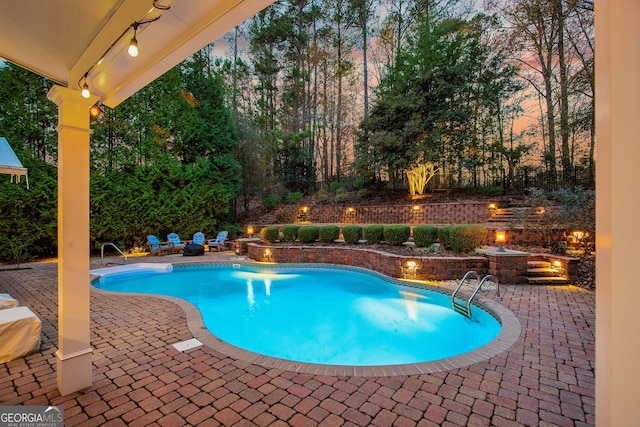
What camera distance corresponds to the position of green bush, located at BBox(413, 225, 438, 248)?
27.6ft

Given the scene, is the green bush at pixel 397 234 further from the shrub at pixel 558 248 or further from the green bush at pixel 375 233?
the shrub at pixel 558 248

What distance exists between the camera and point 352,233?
10.0 metres

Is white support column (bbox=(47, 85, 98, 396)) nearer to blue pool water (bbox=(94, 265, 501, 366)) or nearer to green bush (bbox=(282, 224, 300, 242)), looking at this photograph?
blue pool water (bbox=(94, 265, 501, 366))

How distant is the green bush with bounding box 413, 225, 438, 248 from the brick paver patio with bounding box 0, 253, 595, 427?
466 cm

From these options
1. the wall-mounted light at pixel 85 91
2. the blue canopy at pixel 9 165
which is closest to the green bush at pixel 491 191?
the wall-mounted light at pixel 85 91

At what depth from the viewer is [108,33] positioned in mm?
2111

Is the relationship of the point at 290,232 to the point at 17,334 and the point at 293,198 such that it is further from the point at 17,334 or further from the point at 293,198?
the point at 17,334

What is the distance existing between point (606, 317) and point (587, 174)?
15.5 m

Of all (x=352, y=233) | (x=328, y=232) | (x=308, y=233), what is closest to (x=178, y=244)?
(x=308, y=233)

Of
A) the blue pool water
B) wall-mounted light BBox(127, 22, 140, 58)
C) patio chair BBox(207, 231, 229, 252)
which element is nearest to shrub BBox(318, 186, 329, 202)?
patio chair BBox(207, 231, 229, 252)

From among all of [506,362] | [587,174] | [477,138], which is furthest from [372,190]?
[506,362]

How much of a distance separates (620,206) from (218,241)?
13.5 metres

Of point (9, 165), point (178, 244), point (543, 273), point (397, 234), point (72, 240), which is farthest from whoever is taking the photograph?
point (178, 244)

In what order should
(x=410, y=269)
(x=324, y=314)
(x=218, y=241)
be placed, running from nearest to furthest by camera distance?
(x=324, y=314) → (x=410, y=269) → (x=218, y=241)
